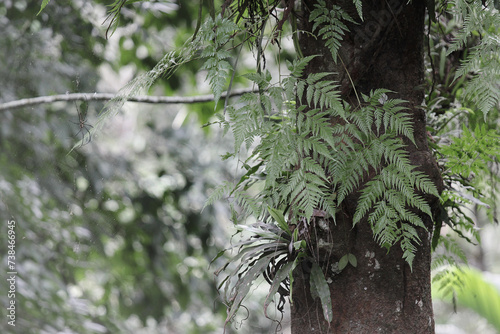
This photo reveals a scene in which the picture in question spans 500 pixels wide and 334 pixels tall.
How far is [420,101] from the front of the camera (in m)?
1.01

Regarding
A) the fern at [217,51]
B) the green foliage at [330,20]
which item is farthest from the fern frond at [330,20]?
the fern at [217,51]

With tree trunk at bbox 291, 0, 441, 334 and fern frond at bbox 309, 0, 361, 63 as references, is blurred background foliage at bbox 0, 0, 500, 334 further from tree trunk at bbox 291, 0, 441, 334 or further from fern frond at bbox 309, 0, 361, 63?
fern frond at bbox 309, 0, 361, 63

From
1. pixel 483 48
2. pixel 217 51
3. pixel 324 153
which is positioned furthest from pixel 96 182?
pixel 483 48

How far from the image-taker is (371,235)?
0.96 metres

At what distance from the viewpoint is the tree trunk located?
3.05 ft

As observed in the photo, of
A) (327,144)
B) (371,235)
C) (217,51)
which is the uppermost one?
(217,51)

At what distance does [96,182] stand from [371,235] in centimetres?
203

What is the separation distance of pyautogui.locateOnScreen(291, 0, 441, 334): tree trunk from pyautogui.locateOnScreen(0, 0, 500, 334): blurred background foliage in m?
0.61

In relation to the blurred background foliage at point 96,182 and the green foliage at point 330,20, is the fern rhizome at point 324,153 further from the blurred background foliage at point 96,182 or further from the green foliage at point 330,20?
the blurred background foliage at point 96,182

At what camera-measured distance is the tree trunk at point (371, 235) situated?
3.05 feet

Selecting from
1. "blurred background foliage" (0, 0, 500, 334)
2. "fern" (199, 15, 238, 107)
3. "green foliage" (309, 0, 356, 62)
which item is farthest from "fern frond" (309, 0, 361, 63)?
"blurred background foliage" (0, 0, 500, 334)

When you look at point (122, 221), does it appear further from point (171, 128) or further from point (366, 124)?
point (366, 124)

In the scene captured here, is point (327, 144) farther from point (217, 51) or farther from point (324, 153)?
point (217, 51)

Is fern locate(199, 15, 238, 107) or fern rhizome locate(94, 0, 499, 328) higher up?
fern locate(199, 15, 238, 107)
